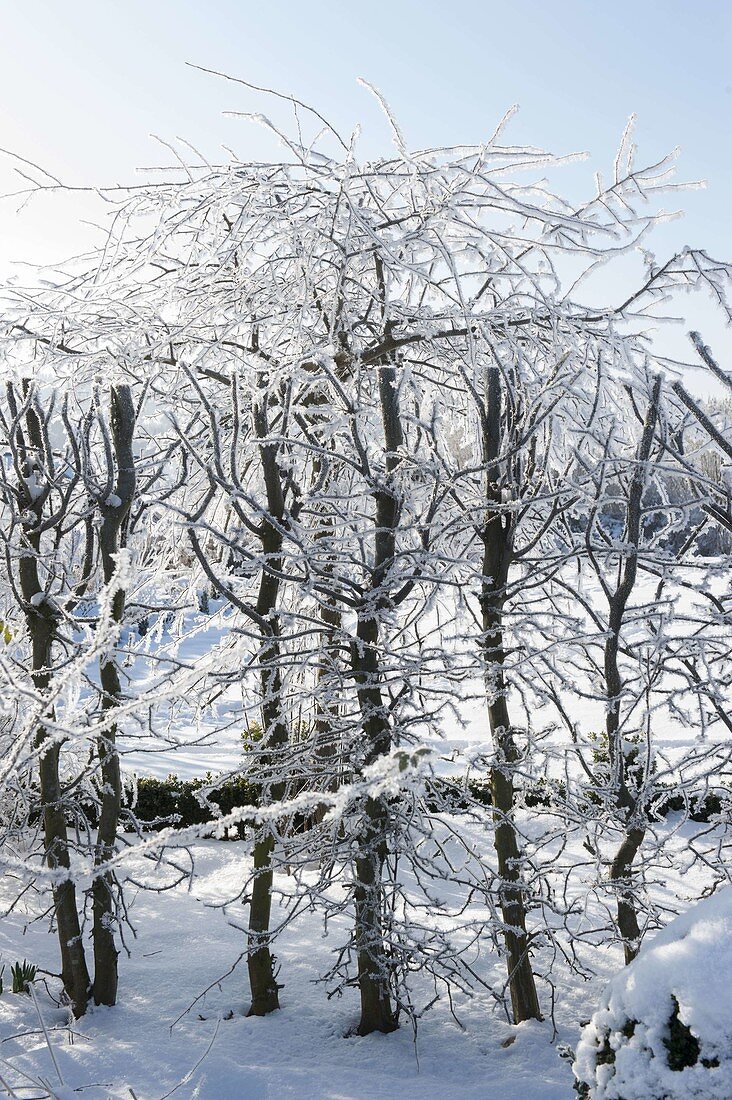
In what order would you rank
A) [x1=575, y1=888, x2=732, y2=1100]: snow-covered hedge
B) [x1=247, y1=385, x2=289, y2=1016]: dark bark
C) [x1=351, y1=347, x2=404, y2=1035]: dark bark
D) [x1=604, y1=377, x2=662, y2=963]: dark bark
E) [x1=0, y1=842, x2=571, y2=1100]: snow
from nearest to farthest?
[x1=575, y1=888, x2=732, y2=1100]: snow-covered hedge, [x1=0, y1=842, x2=571, y2=1100]: snow, [x1=604, y1=377, x2=662, y2=963]: dark bark, [x1=351, y1=347, x2=404, y2=1035]: dark bark, [x1=247, y1=385, x2=289, y2=1016]: dark bark

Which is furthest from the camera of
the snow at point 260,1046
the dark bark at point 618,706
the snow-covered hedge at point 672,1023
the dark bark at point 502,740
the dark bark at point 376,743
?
the dark bark at point 502,740

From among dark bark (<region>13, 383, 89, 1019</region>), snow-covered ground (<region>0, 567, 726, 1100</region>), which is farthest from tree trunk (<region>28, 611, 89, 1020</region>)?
snow-covered ground (<region>0, 567, 726, 1100</region>)

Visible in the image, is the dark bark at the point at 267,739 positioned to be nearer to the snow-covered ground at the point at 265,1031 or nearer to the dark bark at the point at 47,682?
the snow-covered ground at the point at 265,1031

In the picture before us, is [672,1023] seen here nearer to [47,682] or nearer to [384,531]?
[384,531]

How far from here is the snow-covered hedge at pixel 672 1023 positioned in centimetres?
178

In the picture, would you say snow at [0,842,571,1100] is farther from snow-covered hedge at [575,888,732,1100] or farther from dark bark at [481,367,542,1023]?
snow-covered hedge at [575,888,732,1100]

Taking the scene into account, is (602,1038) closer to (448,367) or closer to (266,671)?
(266,671)

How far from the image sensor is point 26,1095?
274cm

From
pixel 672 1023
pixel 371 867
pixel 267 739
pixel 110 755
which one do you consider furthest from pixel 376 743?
pixel 672 1023

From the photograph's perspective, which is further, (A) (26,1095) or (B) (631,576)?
(B) (631,576)

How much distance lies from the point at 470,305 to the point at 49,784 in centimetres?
335

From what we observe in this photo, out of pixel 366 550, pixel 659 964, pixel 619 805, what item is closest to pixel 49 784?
pixel 366 550

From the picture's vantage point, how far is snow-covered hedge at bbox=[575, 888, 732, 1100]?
178 cm

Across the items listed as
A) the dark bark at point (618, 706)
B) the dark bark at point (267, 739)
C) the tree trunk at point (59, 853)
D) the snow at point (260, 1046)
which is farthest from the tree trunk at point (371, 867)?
the tree trunk at point (59, 853)
